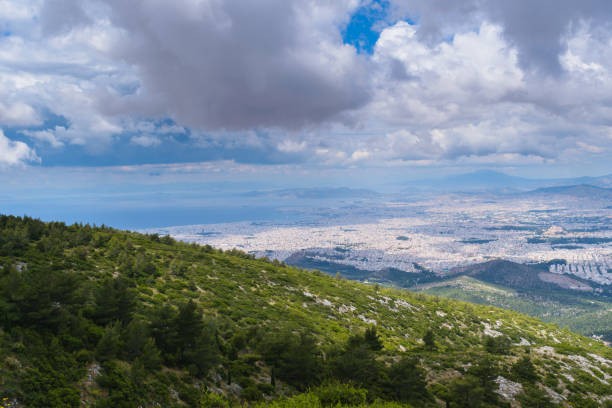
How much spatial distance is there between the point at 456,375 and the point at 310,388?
41.1ft

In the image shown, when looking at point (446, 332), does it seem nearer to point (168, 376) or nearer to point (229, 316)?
point (229, 316)

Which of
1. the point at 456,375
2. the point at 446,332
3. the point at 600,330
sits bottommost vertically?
the point at 600,330

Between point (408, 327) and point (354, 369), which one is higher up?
point (354, 369)

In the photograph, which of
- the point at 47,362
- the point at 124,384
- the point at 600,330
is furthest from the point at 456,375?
the point at 600,330

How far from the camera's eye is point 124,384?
12406mm

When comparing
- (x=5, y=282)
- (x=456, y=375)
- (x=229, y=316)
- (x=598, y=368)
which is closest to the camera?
(x=5, y=282)

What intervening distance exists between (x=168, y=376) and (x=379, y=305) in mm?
42794

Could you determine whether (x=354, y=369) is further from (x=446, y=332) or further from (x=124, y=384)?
(x=446, y=332)

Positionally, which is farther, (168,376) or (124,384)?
(168,376)

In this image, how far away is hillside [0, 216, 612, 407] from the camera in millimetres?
12406

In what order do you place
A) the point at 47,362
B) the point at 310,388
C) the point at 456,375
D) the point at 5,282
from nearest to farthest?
the point at 47,362 → the point at 5,282 → the point at 310,388 → the point at 456,375

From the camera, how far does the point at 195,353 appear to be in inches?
→ 606

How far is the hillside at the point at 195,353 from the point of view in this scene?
12406 mm

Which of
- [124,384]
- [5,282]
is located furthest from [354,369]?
[5,282]
